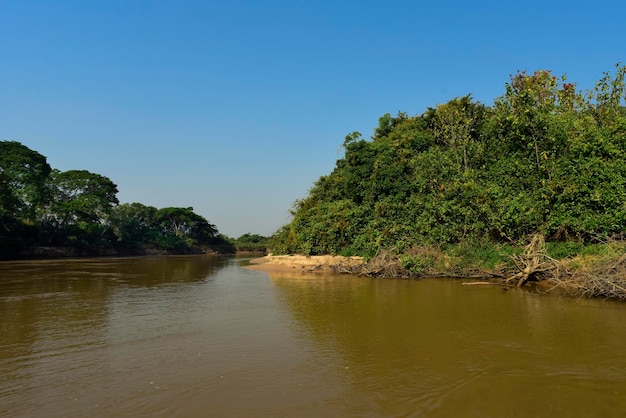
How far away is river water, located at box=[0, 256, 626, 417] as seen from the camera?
5.34 metres

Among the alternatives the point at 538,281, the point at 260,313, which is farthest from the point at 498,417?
the point at 538,281

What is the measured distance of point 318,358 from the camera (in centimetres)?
750

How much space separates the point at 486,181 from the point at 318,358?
714 inches

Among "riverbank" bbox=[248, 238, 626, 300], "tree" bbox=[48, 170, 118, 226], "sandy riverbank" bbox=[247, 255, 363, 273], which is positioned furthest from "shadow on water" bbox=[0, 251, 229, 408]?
"tree" bbox=[48, 170, 118, 226]

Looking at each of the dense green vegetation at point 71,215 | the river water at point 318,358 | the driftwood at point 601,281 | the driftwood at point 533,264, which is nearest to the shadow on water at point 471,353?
the river water at point 318,358

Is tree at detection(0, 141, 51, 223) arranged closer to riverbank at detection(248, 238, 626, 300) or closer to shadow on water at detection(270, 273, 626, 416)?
riverbank at detection(248, 238, 626, 300)

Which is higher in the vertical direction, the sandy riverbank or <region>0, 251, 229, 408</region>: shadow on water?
the sandy riverbank

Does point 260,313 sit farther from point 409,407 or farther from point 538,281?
point 538,281

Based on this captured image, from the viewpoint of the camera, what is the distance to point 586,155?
17.2 m

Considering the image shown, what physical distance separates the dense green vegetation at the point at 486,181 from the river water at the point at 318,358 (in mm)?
5948

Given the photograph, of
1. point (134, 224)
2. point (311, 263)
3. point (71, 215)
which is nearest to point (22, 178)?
point (71, 215)

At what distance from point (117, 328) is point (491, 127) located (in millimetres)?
21387

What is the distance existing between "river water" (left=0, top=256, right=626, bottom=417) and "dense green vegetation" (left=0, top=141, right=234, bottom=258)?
39663 mm

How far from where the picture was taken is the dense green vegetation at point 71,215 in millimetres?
45375
